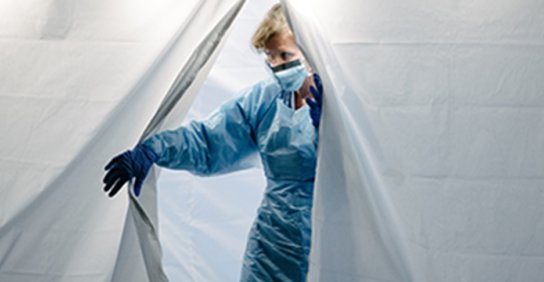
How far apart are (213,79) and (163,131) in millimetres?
744

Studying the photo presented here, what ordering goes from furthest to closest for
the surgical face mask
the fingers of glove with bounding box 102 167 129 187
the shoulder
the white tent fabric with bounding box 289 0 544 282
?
the shoulder, the surgical face mask, the fingers of glove with bounding box 102 167 129 187, the white tent fabric with bounding box 289 0 544 282

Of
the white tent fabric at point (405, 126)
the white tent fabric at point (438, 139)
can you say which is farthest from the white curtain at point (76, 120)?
the white tent fabric at point (438, 139)

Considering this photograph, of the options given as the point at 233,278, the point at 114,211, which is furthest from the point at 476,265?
the point at 233,278

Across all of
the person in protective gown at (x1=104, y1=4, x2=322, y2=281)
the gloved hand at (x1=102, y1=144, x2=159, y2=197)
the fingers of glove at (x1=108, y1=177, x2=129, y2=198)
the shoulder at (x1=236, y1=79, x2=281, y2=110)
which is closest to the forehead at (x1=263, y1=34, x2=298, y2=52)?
the person in protective gown at (x1=104, y1=4, x2=322, y2=281)

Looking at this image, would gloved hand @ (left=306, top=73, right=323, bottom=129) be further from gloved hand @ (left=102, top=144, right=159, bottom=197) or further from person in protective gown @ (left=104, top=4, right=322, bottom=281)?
gloved hand @ (left=102, top=144, right=159, bottom=197)

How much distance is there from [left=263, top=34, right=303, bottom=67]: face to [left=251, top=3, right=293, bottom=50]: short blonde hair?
2cm

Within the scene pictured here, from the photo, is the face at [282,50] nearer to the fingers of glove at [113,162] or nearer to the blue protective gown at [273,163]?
the blue protective gown at [273,163]

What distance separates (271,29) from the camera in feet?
6.38

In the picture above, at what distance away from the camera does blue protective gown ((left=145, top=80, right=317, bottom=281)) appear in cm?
186

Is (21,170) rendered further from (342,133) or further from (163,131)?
(342,133)

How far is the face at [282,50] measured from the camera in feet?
6.26

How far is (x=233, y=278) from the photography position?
2.55 meters

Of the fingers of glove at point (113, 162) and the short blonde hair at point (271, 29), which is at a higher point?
the short blonde hair at point (271, 29)

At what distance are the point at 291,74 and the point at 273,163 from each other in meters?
A: 0.26
